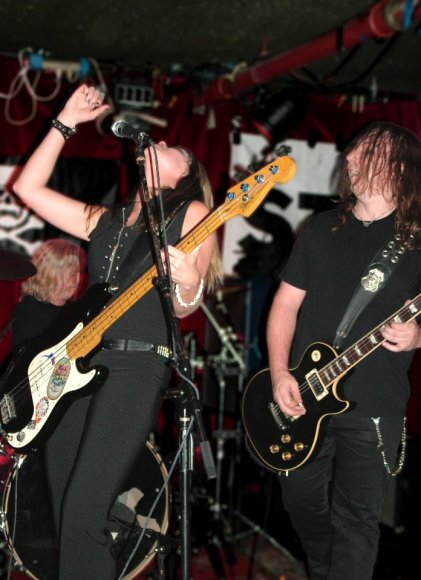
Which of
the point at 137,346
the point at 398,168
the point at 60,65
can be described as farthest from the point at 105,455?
the point at 60,65

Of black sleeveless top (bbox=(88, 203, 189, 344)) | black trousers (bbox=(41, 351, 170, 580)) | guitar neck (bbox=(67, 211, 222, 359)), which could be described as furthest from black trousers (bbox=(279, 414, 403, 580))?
guitar neck (bbox=(67, 211, 222, 359))

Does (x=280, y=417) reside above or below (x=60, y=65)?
below

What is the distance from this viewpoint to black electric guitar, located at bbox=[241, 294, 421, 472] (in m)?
2.54

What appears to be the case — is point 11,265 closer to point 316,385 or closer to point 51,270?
point 51,270

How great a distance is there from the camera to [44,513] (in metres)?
2.84

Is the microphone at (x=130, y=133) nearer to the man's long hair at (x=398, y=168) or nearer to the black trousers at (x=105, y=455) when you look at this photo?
the black trousers at (x=105, y=455)

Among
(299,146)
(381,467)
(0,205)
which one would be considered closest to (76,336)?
(381,467)

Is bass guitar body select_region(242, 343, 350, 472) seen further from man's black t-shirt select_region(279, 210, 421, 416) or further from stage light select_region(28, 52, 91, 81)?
stage light select_region(28, 52, 91, 81)

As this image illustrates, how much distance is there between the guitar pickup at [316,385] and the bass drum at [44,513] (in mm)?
701

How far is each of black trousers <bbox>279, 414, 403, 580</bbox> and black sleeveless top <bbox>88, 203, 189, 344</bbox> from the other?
0.78 meters

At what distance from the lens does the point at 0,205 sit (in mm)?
5367

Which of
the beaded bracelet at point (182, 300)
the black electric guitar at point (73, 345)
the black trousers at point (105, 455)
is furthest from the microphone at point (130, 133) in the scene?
the black trousers at point (105, 455)

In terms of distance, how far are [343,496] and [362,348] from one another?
568 mm

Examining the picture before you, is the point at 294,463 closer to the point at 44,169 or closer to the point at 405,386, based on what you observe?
the point at 405,386
